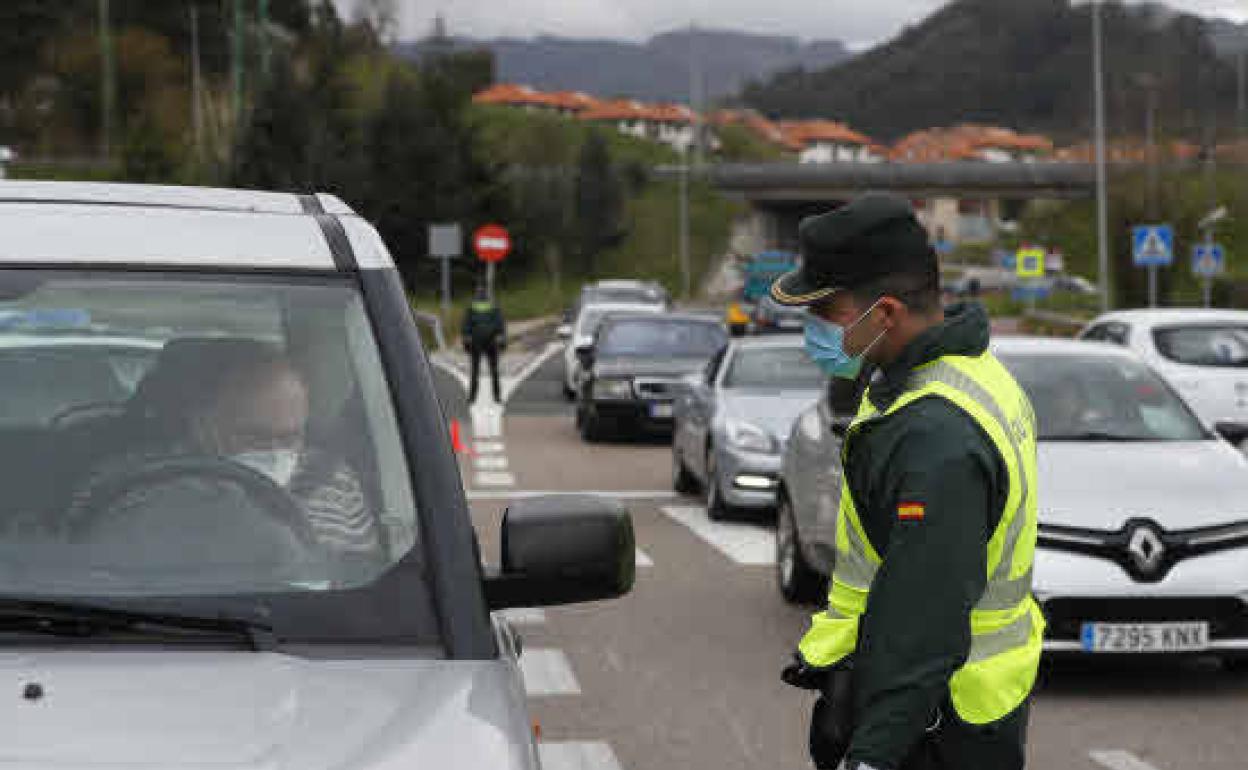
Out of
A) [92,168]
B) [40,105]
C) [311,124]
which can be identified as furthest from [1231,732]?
[40,105]

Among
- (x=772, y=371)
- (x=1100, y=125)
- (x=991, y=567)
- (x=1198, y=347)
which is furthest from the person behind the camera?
(x=1100, y=125)

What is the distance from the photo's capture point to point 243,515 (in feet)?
12.0

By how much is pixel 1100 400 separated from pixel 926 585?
7663 mm

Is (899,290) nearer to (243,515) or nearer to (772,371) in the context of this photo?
(243,515)

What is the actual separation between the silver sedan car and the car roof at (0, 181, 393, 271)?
11.9 m

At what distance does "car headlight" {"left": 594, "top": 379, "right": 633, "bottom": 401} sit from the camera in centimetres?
2453

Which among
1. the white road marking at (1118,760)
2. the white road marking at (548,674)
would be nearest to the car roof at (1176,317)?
the white road marking at (548,674)

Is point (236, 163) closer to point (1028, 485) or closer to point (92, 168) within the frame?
point (92, 168)

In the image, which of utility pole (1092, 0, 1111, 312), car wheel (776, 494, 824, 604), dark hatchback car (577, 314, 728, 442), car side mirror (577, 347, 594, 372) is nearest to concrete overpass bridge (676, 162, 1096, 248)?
utility pole (1092, 0, 1111, 312)

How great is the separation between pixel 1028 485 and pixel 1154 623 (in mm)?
5506

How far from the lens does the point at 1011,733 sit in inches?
144

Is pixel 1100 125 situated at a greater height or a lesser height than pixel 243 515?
greater

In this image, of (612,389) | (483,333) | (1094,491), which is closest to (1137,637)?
(1094,491)

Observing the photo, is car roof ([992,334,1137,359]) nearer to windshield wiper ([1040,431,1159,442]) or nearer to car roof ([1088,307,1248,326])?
windshield wiper ([1040,431,1159,442])
